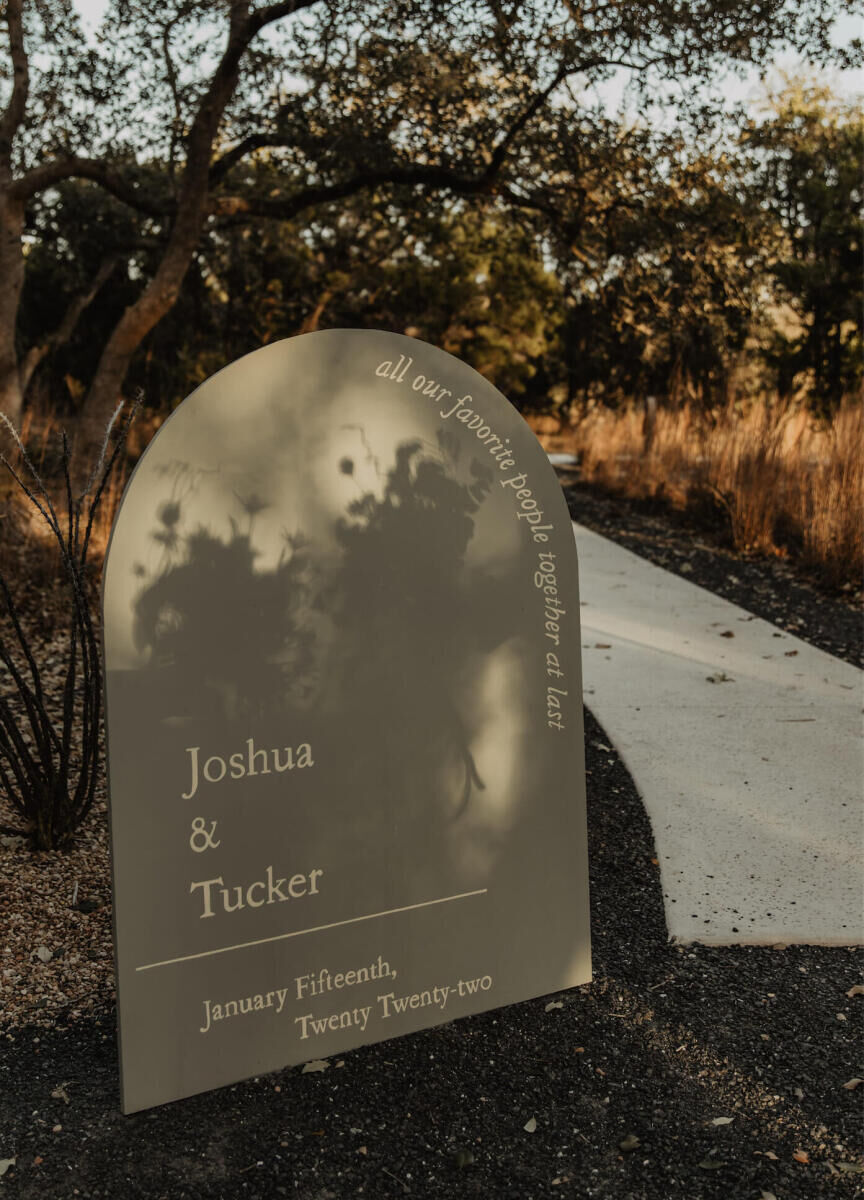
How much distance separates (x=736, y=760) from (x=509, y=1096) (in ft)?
7.11

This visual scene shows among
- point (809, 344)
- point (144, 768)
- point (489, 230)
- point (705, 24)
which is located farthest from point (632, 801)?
point (809, 344)

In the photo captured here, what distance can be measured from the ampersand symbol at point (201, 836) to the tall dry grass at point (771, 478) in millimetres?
5814

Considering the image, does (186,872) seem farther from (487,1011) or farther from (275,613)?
(487,1011)

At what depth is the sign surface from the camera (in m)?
1.92

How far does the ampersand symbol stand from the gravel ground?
0.60 meters

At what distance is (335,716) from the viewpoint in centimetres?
212

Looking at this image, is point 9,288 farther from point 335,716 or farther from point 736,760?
point 335,716

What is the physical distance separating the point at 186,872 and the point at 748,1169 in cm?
125

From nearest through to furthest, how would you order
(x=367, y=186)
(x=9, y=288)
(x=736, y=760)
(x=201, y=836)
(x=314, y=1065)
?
1. (x=201, y=836)
2. (x=314, y=1065)
3. (x=736, y=760)
4. (x=9, y=288)
5. (x=367, y=186)

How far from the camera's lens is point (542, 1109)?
84.4 inches

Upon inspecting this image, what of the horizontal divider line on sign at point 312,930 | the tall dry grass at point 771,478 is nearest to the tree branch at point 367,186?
the tall dry grass at point 771,478

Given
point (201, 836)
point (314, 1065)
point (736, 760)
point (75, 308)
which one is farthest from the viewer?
point (75, 308)

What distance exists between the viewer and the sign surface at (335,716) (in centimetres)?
192

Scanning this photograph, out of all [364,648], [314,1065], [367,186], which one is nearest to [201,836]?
[364,648]
